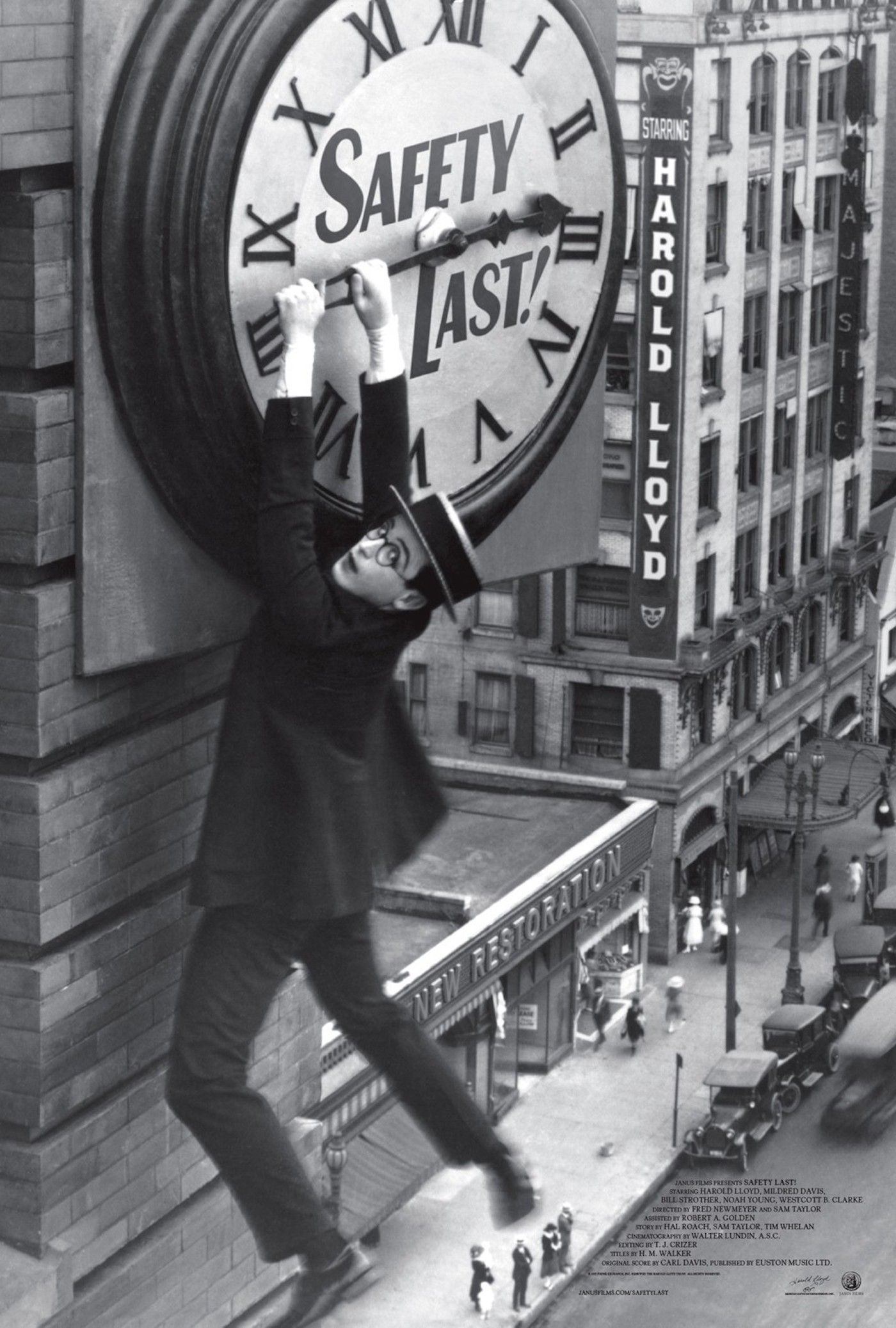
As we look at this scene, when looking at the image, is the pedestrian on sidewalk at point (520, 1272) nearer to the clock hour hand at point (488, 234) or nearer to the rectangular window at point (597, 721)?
the rectangular window at point (597, 721)

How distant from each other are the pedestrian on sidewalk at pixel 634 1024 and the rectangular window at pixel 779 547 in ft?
38.9

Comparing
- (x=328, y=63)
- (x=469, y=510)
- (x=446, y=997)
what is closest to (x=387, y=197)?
(x=328, y=63)

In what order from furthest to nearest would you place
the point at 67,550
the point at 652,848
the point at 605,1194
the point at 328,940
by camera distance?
the point at 652,848 < the point at 605,1194 < the point at 328,940 < the point at 67,550

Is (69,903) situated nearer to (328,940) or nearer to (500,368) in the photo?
(328,940)

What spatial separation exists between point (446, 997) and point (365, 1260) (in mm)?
27270

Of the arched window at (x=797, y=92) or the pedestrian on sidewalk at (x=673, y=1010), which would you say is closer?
the pedestrian on sidewalk at (x=673, y=1010)

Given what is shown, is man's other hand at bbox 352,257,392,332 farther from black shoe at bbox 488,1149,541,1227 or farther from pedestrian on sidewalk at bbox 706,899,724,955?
pedestrian on sidewalk at bbox 706,899,724,955

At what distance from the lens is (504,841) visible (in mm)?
39750

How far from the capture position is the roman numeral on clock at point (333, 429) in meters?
6.46

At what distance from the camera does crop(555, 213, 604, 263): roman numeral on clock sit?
7.21 m

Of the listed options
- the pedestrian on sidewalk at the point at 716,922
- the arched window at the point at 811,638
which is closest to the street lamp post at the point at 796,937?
the pedestrian on sidewalk at the point at 716,922

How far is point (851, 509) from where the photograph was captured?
5634 centimetres

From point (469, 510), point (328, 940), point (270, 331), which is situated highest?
point (270, 331)
